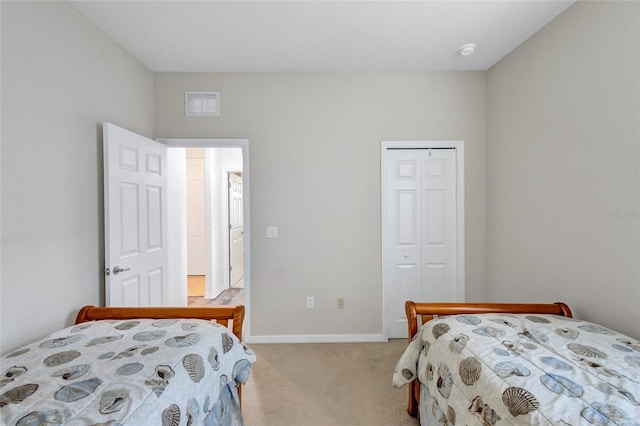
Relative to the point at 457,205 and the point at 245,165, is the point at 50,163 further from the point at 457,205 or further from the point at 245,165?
the point at 457,205

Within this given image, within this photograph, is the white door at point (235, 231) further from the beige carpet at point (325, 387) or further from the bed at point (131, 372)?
the bed at point (131, 372)

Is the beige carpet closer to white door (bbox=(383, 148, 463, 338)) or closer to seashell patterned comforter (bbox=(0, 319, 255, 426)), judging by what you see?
seashell patterned comforter (bbox=(0, 319, 255, 426))

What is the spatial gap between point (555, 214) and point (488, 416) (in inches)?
62.5

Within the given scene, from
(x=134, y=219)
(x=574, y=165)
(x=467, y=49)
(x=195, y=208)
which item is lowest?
(x=134, y=219)

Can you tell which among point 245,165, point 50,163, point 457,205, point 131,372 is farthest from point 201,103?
point 457,205

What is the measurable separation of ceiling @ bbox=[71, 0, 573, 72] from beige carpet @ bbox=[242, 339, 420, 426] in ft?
8.76

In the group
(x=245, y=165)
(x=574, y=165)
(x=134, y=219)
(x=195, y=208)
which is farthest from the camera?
(x=195, y=208)

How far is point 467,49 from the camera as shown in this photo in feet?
7.57

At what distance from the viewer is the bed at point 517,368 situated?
0.95m

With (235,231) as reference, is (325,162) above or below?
above

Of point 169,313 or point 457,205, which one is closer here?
point 169,313

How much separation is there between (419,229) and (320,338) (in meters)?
1.47

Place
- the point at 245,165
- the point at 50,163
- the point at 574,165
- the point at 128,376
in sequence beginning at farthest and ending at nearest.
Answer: the point at 245,165 → the point at 574,165 → the point at 50,163 → the point at 128,376

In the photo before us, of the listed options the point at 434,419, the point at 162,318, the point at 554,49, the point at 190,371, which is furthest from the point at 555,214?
the point at 162,318
